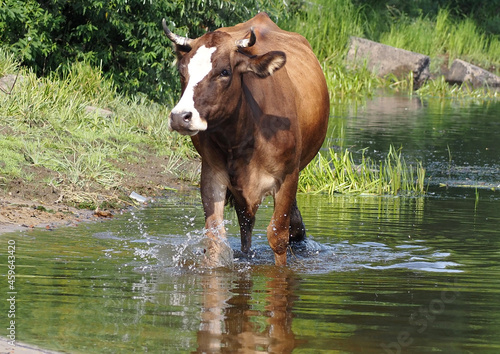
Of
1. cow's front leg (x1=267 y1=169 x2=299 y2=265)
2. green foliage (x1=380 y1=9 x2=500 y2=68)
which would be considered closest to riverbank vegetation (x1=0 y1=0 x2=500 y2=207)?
cow's front leg (x1=267 y1=169 x2=299 y2=265)

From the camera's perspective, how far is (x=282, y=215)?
6.76 m

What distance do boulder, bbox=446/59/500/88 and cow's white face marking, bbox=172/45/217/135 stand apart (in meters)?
20.4

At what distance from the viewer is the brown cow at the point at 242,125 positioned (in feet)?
19.6

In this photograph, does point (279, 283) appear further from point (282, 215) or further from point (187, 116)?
A: point (187, 116)

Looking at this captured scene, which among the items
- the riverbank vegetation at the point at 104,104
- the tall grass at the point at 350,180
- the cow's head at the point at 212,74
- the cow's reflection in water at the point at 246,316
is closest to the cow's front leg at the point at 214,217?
the cow's reflection in water at the point at 246,316

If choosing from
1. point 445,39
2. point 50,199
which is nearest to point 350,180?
point 50,199

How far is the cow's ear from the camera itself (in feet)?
20.5

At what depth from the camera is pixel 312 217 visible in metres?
8.74

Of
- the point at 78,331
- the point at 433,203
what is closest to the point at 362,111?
the point at 433,203

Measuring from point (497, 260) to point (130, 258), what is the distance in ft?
8.65

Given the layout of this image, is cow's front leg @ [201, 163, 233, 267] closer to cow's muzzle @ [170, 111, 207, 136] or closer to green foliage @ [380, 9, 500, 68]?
cow's muzzle @ [170, 111, 207, 136]

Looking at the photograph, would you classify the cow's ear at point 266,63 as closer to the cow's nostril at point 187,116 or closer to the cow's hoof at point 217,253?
the cow's nostril at point 187,116

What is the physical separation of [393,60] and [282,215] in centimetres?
1852

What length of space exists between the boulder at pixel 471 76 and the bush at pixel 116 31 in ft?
42.7
